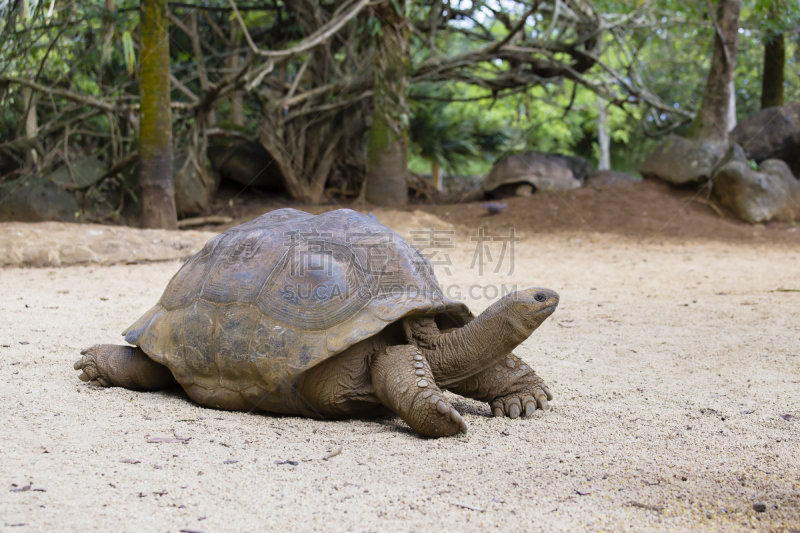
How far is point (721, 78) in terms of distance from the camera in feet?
31.0

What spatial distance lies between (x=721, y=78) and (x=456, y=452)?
939 centimetres

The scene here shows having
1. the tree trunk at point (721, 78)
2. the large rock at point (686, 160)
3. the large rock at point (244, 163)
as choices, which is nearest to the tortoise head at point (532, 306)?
the large rock at point (686, 160)

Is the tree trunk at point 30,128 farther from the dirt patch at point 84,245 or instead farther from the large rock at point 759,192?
the large rock at point 759,192

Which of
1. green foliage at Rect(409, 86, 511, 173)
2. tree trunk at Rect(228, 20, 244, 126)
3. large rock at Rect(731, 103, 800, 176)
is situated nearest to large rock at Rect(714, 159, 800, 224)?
large rock at Rect(731, 103, 800, 176)

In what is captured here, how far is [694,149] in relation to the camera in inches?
372

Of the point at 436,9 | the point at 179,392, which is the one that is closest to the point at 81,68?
the point at 436,9

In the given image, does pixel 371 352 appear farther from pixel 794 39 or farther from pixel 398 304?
pixel 794 39

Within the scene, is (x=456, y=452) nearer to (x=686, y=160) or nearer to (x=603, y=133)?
(x=686, y=160)

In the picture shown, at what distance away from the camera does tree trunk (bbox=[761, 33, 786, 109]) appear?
1048 cm

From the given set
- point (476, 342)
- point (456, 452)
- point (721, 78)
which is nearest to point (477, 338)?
point (476, 342)

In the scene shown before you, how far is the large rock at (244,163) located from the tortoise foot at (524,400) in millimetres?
8137

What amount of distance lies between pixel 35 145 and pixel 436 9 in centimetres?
605

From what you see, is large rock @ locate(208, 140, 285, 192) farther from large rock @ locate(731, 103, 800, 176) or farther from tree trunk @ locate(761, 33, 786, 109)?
tree trunk @ locate(761, 33, 786, 109)

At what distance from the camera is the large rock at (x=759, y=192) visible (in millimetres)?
8914
